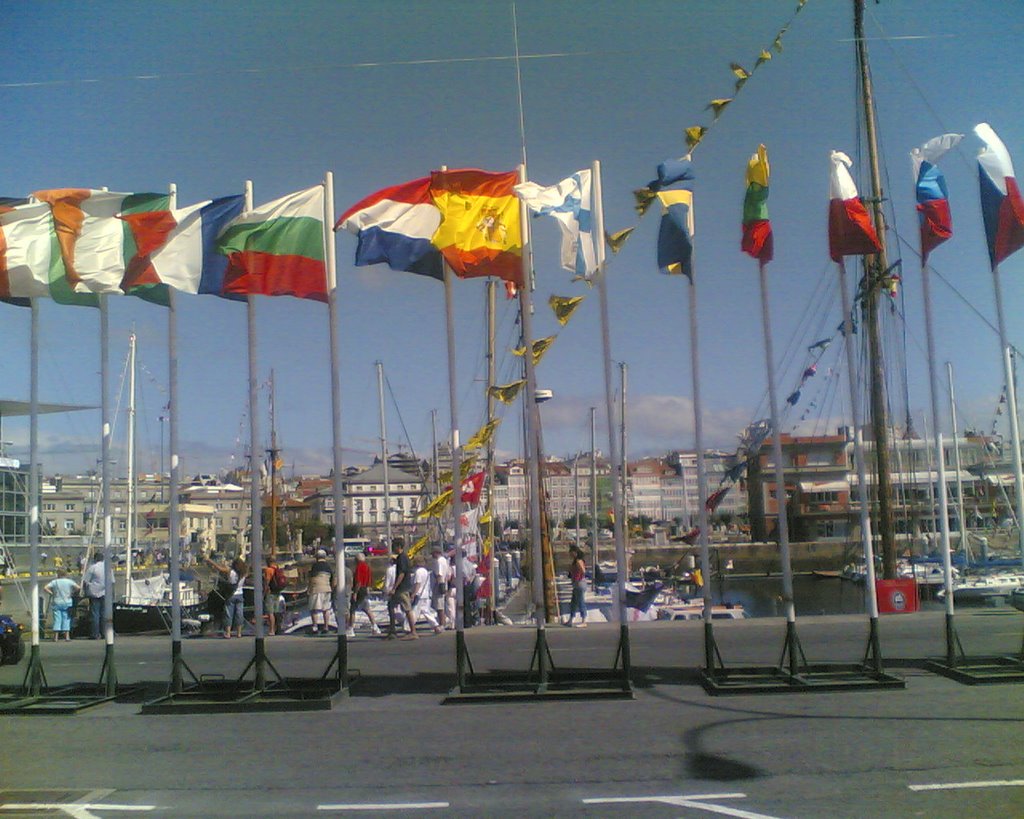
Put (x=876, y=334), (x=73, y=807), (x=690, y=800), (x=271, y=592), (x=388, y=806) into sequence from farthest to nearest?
A: (x=876, y=334), (x=271, y=592), (x=73, y=807), (x=388, y=806), (x=690, y=800)

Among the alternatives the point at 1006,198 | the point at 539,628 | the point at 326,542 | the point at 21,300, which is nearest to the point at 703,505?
the point at 539,628

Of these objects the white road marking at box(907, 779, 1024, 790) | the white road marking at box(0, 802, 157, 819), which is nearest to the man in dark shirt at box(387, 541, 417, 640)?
the white road marking at box(0, 802, 157, 819)

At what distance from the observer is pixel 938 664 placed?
13.3 metres

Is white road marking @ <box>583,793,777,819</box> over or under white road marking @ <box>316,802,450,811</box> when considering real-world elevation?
over

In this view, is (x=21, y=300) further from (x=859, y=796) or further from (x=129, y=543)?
(x=129, y=543)

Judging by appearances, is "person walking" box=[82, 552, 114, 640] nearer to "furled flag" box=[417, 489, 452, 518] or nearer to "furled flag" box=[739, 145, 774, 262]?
"furled flag" box=[417, 489, 452, 518]

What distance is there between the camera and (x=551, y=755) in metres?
9.34

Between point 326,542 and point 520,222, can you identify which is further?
point 326,542

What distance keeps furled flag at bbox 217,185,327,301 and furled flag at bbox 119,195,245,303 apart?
9.9 inches

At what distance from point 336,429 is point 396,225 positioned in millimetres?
2980

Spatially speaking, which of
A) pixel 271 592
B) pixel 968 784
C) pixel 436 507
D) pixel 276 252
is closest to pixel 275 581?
pixel 271 592

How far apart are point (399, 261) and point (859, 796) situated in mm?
8697

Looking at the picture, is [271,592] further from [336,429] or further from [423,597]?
[336,429]

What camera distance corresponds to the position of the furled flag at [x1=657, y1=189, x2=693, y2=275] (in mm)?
12969
